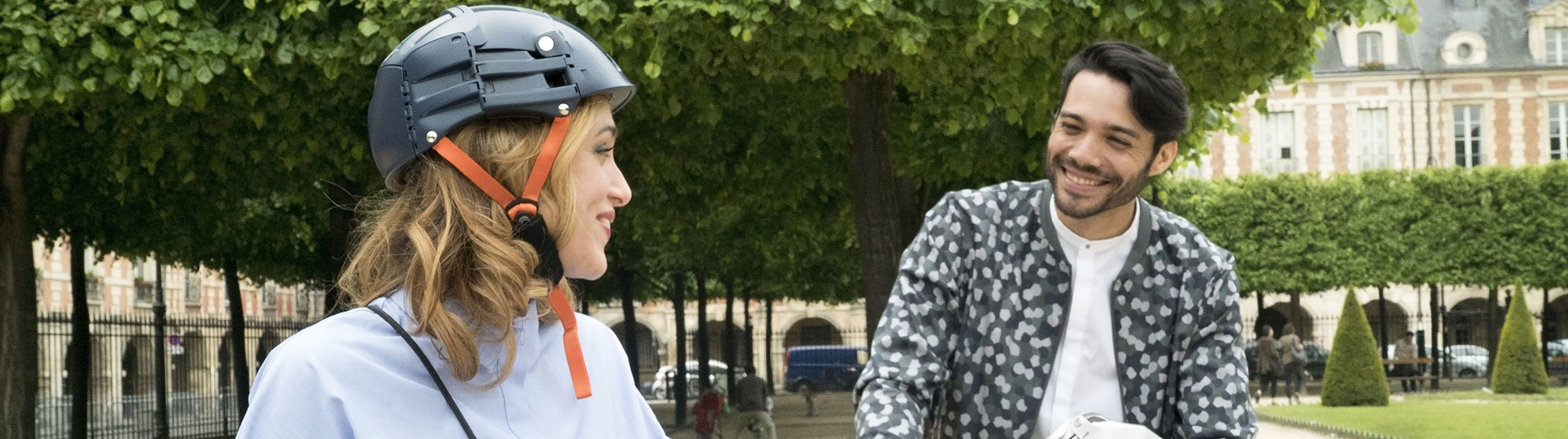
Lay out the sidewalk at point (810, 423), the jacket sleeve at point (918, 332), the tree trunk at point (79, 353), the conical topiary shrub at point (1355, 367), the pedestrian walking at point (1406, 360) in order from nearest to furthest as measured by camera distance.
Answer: the jacket sleeve at point (918, 332) → the tree trunk at point (79, 353) → the sidewalk at point (810, 423) → the conical topiary shrub at point (1355, 367) → the pedestrian walking at point (1406, 360)

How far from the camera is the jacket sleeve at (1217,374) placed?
279 cm

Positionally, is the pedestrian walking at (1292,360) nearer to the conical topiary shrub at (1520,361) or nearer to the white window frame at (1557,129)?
the conical topiary shrub at (1520,361)

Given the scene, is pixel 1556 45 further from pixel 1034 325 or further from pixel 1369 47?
pixel 1034 325

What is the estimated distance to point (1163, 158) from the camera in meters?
2.92

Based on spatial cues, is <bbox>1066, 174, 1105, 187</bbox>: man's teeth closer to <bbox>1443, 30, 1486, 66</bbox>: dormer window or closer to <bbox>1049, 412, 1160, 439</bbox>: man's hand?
<bbox>1049, 412, 1160, 439</bbox>: man's hand

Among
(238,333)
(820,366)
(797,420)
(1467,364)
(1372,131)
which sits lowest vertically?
(1467,364)

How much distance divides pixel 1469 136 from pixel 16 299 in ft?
175

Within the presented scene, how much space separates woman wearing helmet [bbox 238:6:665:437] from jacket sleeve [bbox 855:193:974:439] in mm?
934

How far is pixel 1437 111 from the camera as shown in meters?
55.8

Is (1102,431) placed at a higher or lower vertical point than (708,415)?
higher

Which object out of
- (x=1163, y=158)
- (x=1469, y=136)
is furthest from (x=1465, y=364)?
(x=1163, y=158)

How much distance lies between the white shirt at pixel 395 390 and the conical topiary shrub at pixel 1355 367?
2583cm

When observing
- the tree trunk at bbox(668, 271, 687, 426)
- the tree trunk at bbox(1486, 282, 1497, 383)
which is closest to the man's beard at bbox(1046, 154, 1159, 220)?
the tree trunk at bbox(668, 271, 687, 426)

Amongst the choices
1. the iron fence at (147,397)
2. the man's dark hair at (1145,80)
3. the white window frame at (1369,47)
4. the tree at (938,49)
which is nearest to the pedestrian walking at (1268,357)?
A: the iron fence at (147,397)
